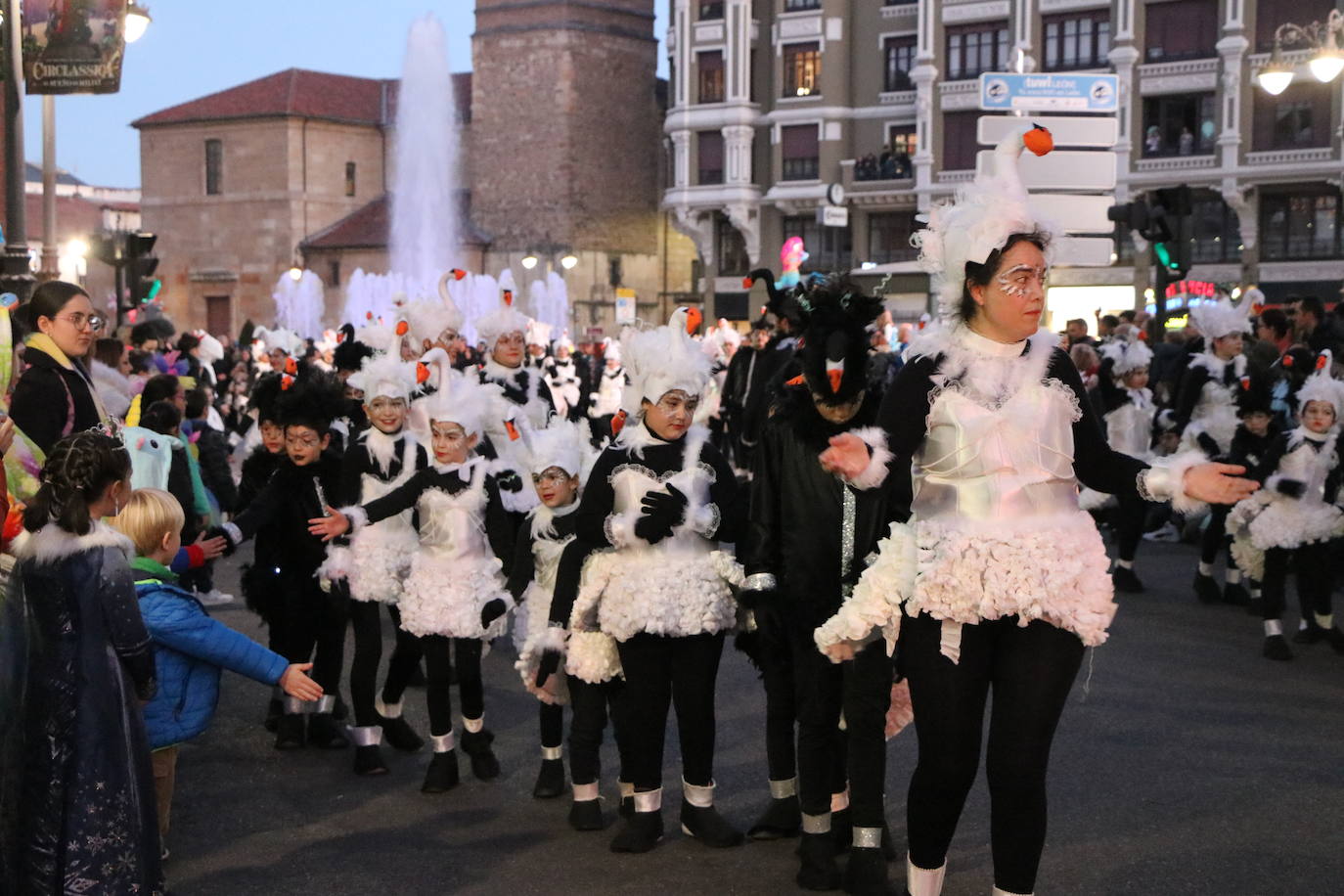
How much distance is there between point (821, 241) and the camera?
175 feet

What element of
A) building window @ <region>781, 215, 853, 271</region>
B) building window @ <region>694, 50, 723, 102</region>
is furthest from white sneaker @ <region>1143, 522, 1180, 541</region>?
building window @ <region>694, 50, 723, 102</region>

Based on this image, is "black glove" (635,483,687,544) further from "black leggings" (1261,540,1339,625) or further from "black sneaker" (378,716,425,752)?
"black leggings" (1261,540,1339,625)

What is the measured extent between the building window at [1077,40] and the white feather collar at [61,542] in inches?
1719

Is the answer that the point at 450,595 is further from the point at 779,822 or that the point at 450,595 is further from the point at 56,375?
the point at 56,375

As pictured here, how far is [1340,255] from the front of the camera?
42906 mm

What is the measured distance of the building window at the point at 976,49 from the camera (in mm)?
47500

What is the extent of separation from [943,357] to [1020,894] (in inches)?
61.6

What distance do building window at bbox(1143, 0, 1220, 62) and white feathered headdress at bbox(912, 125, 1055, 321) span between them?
4272 centimetres

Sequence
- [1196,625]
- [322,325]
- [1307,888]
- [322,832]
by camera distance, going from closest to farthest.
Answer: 1. [1307,888]
2. [322,832]
3. [1196,625]
4. [322,325]

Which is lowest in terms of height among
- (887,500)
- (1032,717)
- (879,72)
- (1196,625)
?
(1196,625)

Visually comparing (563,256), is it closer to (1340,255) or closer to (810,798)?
(1340,255)

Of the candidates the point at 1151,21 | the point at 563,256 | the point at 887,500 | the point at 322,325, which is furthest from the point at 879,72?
the point at 887,500

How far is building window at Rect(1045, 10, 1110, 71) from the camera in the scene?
150 feet

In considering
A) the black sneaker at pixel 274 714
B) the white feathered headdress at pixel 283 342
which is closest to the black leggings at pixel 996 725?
the black sneaker at pixel 274 714
